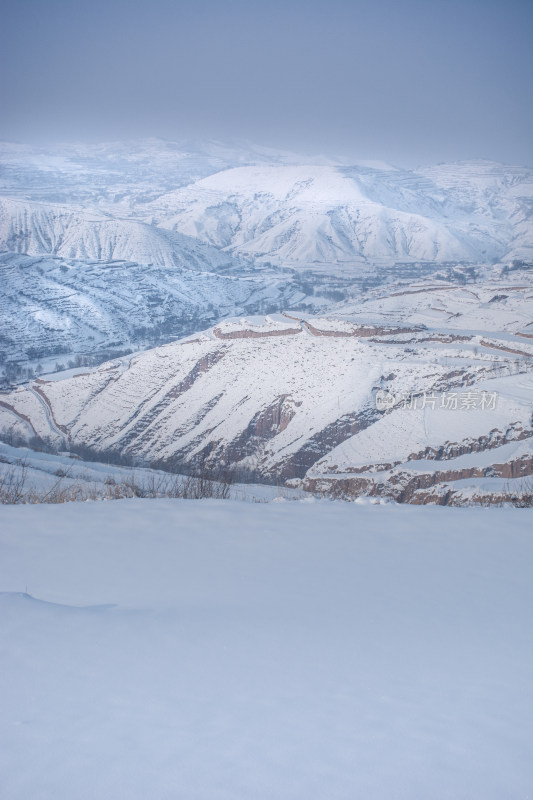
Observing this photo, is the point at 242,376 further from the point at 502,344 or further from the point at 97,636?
the point at 97,636

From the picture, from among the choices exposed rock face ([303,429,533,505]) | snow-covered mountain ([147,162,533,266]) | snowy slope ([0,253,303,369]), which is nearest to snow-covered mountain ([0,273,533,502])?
exposed rock face ([303,429,533,505])

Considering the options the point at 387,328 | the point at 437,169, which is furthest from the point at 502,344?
the point at 437,169

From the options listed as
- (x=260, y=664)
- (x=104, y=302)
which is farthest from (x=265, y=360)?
(x=104, y=302)

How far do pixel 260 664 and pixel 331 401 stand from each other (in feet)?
69.1

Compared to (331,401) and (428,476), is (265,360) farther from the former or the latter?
(428,476)

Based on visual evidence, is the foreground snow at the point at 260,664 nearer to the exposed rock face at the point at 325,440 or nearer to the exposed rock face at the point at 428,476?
the exposed rock face at the point at 428,476

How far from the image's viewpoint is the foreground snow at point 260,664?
118 cm

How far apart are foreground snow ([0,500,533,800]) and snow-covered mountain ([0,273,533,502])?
11.7 meters

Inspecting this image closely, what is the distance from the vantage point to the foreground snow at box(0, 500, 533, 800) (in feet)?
3.88

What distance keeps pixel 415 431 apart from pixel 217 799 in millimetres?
18482

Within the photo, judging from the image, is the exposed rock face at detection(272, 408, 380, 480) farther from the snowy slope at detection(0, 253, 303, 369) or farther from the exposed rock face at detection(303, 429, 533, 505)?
the snowy slope at detection(0, 253, 303, 369)

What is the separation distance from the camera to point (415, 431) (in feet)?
61.7

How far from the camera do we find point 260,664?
1.64 m

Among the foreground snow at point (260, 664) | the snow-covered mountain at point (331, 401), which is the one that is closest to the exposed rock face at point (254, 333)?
the snow-covered mountain at point (331, 401)
